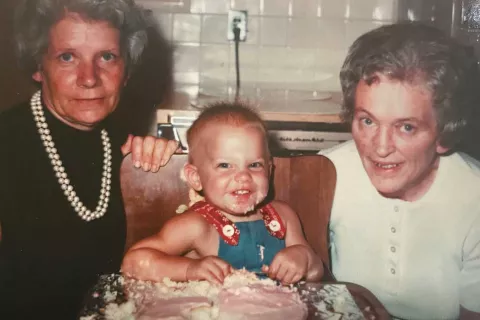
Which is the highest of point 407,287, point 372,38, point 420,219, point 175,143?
point 372,38

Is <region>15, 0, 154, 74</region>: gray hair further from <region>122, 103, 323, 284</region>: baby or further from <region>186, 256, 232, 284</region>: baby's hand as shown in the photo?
<region>186, 256, 232, 284</region>: baby's hand

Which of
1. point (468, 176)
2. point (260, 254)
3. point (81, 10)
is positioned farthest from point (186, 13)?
point (468, 176)

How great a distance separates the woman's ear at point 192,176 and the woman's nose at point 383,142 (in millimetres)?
274

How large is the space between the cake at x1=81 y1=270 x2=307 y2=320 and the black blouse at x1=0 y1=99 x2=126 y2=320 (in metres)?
0.15

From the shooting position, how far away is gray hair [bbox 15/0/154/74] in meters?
0.68

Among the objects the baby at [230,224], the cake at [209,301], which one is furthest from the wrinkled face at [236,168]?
the cake at [209,301]

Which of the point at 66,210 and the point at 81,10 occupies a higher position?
the point at 81,10

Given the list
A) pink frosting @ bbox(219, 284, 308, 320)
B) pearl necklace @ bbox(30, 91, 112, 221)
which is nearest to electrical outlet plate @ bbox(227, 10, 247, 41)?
pearl necklace @ bbox(30, 91, 112, 221)

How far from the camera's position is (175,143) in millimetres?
708

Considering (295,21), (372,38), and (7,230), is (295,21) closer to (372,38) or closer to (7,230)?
(372,38)

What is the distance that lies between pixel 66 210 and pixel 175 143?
0.19m

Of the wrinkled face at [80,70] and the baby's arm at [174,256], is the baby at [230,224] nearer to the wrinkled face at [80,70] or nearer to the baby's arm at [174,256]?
the baby's arm at [174,256]

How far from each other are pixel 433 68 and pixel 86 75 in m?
0.51

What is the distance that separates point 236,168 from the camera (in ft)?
2.12
